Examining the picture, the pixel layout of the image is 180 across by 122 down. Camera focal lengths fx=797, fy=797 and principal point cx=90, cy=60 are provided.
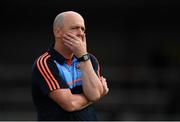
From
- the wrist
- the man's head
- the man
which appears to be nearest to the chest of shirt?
the man

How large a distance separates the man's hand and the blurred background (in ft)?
29.8

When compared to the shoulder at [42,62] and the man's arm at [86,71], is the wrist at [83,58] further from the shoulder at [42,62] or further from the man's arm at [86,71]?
the shoulder at [42,62]

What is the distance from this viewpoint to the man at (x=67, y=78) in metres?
5.04

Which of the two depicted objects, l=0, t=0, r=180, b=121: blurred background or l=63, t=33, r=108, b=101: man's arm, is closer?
l=63, t=33, r=108, b=101: man's arm

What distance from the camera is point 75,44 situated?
16.5 feet

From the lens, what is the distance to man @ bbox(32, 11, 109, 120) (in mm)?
5039

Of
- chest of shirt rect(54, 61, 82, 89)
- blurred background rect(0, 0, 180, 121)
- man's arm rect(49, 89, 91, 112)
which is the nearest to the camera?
man's arm rect(49, 89, 91, 112)

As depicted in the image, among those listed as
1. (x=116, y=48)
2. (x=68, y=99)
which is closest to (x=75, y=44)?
(x=68, y=99)

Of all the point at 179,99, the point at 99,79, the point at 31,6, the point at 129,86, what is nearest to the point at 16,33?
the point at 31,6

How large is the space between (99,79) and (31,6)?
32.6ft

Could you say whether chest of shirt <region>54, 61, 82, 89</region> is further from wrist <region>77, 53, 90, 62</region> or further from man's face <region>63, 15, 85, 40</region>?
man's face <region>63, 15, 85, 40</region>

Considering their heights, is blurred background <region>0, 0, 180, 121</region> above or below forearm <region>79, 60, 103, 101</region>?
below

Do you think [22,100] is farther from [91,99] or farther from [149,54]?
[91,99]

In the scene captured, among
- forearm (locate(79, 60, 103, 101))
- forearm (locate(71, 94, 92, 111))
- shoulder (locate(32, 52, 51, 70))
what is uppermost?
shoulder (locate(32, 52, 51, 70))
